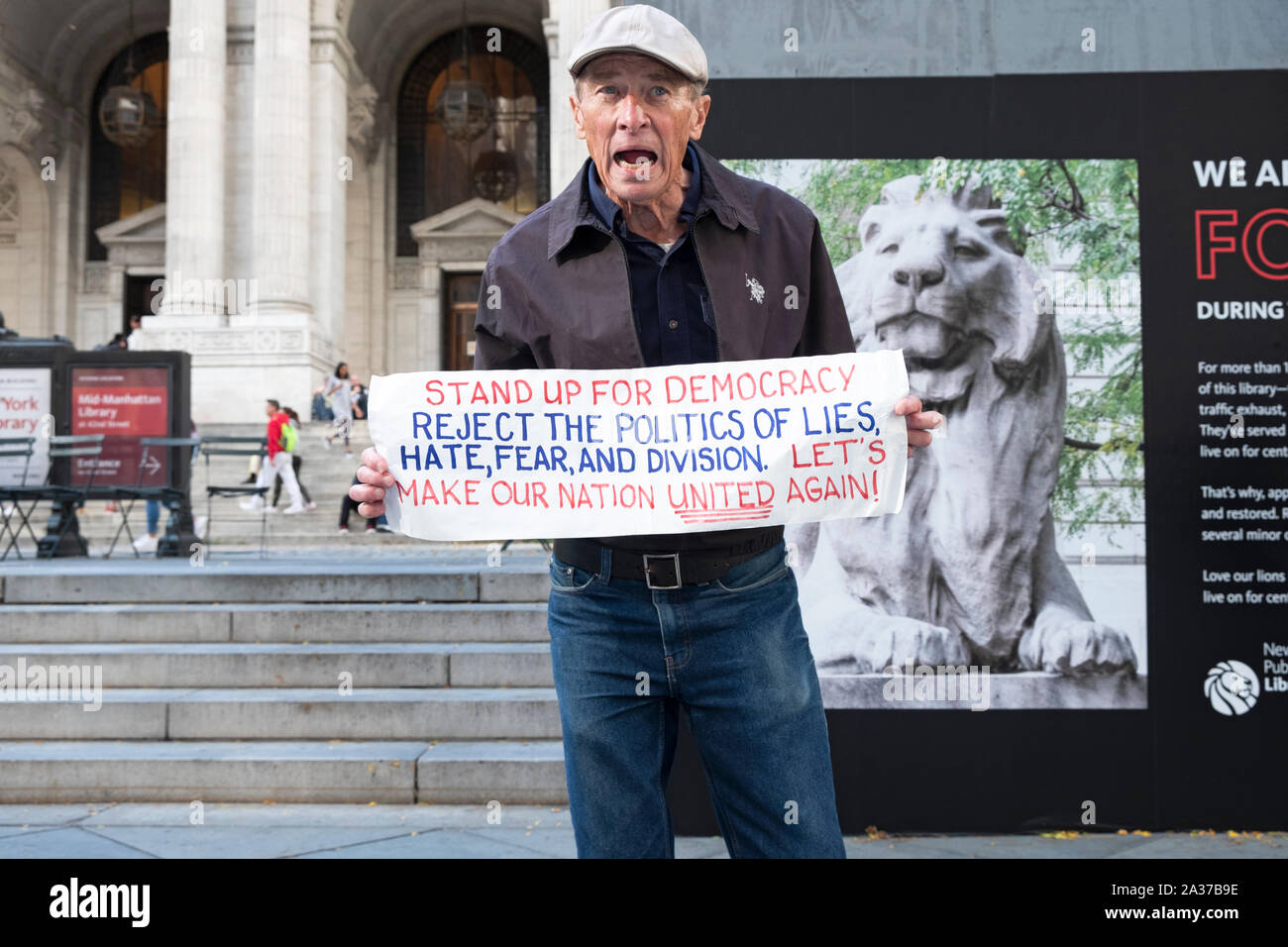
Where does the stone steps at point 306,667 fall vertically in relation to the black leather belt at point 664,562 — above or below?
below

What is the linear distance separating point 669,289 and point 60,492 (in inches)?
442

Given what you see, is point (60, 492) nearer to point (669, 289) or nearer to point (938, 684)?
point (938, 684)

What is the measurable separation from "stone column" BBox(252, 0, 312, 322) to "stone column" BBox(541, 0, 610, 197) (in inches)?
235

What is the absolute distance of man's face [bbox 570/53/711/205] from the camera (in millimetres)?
2547

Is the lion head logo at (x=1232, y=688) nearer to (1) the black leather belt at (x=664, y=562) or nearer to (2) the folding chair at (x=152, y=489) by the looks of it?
(1) the black leather belt at (x=664, y=562)

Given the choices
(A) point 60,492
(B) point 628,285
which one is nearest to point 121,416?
(A) point 60,492

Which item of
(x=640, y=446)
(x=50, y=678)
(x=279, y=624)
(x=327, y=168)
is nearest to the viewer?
(x=640, y=446)

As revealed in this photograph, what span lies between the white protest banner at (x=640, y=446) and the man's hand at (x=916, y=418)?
32 mm

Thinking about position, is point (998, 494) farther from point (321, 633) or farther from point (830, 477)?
point (321, 633)

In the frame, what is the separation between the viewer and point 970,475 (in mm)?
5336

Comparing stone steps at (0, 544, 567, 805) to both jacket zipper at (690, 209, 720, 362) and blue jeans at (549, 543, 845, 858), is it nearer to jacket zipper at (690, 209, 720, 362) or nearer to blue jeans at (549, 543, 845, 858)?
blue jeans at (549, 543, 845, 858)

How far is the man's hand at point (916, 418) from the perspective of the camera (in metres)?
2.74

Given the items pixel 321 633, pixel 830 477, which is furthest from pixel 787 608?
pixel 321 633

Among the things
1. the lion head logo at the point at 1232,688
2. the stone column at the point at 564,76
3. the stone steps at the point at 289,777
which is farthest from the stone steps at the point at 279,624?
the stone column at the point at 564,76
